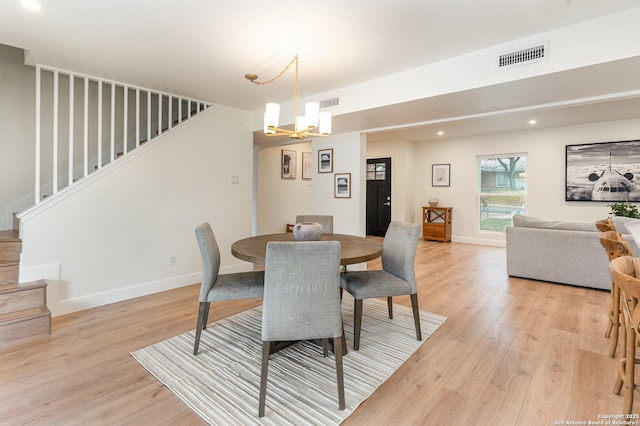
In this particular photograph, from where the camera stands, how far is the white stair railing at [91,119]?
11.1 ft

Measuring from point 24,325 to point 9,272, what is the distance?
588 millimetres

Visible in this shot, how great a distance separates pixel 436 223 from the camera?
285 inches

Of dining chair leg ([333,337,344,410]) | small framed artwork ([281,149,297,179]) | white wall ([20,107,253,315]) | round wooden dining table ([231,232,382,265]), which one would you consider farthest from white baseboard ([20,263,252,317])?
small framed artwork ([281,149,297,179])

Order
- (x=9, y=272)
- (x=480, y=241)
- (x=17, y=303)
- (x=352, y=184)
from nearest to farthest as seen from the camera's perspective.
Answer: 1. (x=17, y=303)
2. (x=9, y=272)
3. (x=352, y=184)
4. (x=480, y=241)

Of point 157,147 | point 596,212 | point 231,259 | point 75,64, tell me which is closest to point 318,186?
point 231,259

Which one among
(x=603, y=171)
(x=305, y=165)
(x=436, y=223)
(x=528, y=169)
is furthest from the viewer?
(x=436, y=223)

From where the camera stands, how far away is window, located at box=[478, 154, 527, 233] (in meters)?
6.46

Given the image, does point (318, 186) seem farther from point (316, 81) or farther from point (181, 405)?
point (181, 405)

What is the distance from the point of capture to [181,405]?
1.72 meters

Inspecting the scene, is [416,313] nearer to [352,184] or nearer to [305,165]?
[352,184]

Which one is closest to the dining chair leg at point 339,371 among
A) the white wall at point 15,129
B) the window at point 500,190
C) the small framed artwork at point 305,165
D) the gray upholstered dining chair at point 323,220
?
the gray upholstered dining chair at point 323,220

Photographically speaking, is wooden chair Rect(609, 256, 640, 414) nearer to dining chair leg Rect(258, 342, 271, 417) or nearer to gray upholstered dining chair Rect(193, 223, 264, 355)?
dining chair leg Rect(258, 342, 271, 417)

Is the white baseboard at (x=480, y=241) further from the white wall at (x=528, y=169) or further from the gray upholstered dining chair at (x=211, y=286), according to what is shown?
the gray upholstered dining chair at (x=211, y=286)

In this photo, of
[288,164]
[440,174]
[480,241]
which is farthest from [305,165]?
[480,241]
